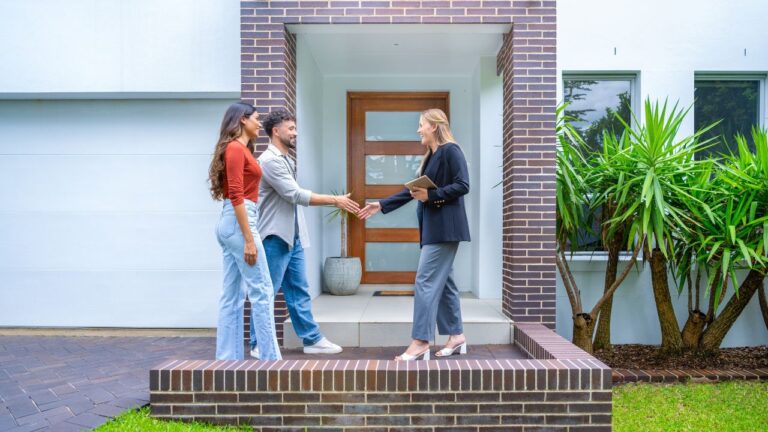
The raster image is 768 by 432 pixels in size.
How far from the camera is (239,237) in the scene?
3.24 metres

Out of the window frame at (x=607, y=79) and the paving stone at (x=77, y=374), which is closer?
the paving stone at (x=77, y=374)

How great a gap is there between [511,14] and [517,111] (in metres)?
0.77

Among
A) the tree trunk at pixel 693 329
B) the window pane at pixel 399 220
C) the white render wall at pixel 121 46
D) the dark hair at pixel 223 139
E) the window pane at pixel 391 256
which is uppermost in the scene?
the white render wall at pixel 121 46

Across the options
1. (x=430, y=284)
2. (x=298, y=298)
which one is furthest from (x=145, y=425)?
(x=430, y=284)

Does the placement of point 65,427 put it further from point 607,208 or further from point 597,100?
point 597,100

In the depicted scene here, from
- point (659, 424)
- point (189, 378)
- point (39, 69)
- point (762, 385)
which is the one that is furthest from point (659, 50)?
point (39, 69)

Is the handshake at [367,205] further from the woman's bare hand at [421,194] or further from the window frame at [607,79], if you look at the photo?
the window frame at [607,79]

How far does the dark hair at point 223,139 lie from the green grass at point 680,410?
128cm

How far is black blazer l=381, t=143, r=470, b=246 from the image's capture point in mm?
3564

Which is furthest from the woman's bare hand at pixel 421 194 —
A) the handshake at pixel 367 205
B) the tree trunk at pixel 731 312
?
the tree trunk at pixel 731 312

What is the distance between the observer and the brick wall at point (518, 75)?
177 inches

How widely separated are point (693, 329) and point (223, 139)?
4.28 m

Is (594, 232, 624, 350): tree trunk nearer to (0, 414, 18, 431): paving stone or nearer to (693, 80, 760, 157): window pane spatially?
(693, 80, 760, 157): window pane

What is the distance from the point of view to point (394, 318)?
4477 millimetres
